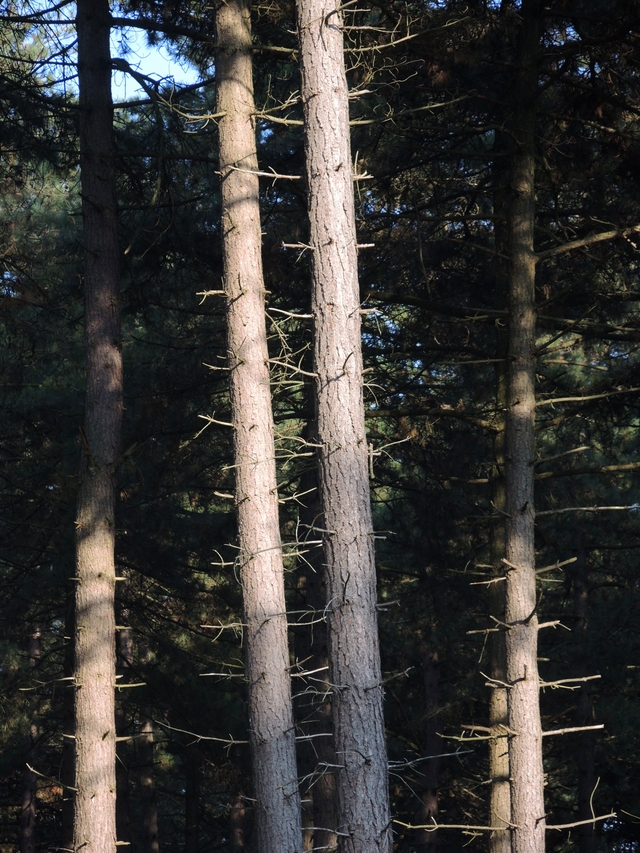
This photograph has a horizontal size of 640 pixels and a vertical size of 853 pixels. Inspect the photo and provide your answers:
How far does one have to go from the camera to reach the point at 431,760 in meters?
15.9

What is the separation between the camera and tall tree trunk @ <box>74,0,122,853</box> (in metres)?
7.15

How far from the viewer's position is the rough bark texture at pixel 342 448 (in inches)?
201

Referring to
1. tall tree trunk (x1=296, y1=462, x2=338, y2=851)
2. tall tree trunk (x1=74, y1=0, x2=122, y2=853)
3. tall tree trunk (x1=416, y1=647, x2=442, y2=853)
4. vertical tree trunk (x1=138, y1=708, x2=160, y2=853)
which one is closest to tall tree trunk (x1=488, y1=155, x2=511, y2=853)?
tall tree trunk (x1=296, y1=462, x2=338, y2=851)

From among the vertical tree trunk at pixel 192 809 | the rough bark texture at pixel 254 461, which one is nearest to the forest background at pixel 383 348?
the vertical tree trunk at pixel 192 809

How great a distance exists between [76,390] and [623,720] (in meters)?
9.81

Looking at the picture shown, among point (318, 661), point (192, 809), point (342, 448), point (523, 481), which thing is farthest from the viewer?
point (192, 809)

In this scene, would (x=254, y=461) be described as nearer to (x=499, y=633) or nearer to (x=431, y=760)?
(x=499, y=633)

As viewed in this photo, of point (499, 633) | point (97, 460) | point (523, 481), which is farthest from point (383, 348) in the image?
point (499, 633)

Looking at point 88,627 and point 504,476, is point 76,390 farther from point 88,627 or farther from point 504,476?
point 504,476

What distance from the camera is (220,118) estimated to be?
6.63 meters

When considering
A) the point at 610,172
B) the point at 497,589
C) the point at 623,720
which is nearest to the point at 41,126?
the point at 610,172

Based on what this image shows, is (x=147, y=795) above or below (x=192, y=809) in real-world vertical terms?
above

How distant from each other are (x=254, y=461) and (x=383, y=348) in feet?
13.2

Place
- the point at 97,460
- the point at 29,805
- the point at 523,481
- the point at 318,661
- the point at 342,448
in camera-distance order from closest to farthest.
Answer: the point at 342,448 < the point at 523,481 < the point at 97,460 < the point at 318,661 < the point at 29,805
